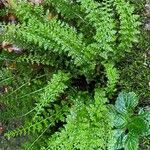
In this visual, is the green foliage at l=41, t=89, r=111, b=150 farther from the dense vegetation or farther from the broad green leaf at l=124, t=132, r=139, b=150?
the broad green leaf at l=124, t=132, r=139, b=150

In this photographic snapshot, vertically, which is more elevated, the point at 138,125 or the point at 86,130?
the point at 138,125

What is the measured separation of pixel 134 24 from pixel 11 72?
4.61ft

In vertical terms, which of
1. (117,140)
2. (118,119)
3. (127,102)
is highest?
(127,102)

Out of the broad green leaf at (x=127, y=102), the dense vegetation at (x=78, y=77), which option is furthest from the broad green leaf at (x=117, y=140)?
the broad green leaf at (x=127, y=102)

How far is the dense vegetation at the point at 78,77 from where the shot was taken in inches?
134

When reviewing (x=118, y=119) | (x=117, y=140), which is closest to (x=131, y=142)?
(x=117, y=140)

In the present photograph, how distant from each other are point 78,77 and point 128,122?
762mm

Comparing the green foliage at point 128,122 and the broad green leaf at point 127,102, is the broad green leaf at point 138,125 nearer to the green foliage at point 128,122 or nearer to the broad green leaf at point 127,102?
the green foliage at point 128,122

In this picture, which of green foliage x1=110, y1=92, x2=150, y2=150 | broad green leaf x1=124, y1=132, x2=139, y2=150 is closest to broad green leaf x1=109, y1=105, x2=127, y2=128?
green foliage x1=110, y1=92, x2=150, y2=150

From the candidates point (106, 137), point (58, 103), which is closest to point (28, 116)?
point (58, 103)

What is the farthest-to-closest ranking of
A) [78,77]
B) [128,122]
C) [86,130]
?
[78,77] < [128,122] < [86,130]

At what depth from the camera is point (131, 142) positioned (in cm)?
336

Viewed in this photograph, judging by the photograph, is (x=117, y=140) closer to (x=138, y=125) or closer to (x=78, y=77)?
(x=138, y=125)

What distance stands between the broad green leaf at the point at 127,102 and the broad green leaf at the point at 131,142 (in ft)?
0.77
